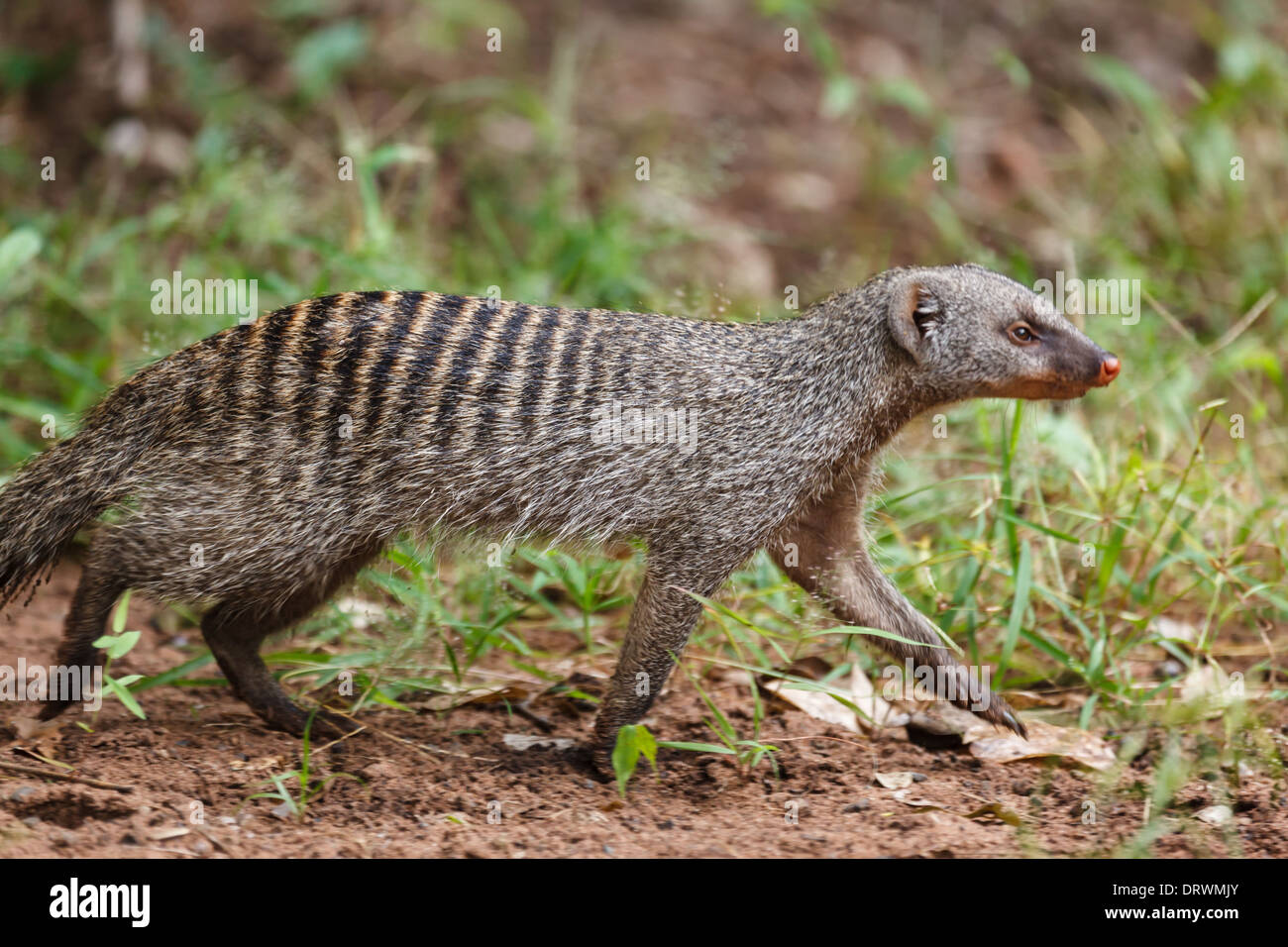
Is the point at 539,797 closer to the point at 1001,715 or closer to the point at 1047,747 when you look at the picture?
the point at 1001,715

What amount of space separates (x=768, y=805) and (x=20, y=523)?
211cm

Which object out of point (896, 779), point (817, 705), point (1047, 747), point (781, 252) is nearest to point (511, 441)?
point (817, 705)

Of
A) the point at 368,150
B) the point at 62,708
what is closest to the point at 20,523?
the point at 62,708

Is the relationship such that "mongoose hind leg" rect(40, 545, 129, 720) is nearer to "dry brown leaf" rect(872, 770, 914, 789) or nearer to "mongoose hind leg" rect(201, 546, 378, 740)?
"mongoose hind leg" rect(201, 546, 378, 740)

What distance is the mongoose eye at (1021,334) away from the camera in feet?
11.4

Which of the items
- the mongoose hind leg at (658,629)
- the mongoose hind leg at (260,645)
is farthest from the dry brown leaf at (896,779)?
the mongoose hind leg at (260,645)

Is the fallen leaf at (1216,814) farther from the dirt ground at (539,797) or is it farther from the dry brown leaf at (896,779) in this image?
the dry brown leaf at (896,779)

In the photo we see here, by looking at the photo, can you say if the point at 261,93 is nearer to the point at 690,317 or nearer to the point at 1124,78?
the point at 690,317

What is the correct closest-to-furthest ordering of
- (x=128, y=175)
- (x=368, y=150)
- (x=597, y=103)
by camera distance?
(x=368, y=150), (x=128, y=175), (x=597, y=103)

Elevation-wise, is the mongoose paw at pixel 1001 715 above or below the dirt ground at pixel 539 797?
above

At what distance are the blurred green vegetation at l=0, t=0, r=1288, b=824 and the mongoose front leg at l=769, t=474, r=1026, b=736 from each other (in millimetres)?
131

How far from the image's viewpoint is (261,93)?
22.5 feet

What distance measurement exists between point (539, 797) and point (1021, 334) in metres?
1.70

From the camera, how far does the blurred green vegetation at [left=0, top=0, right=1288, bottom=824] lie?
4.09m
